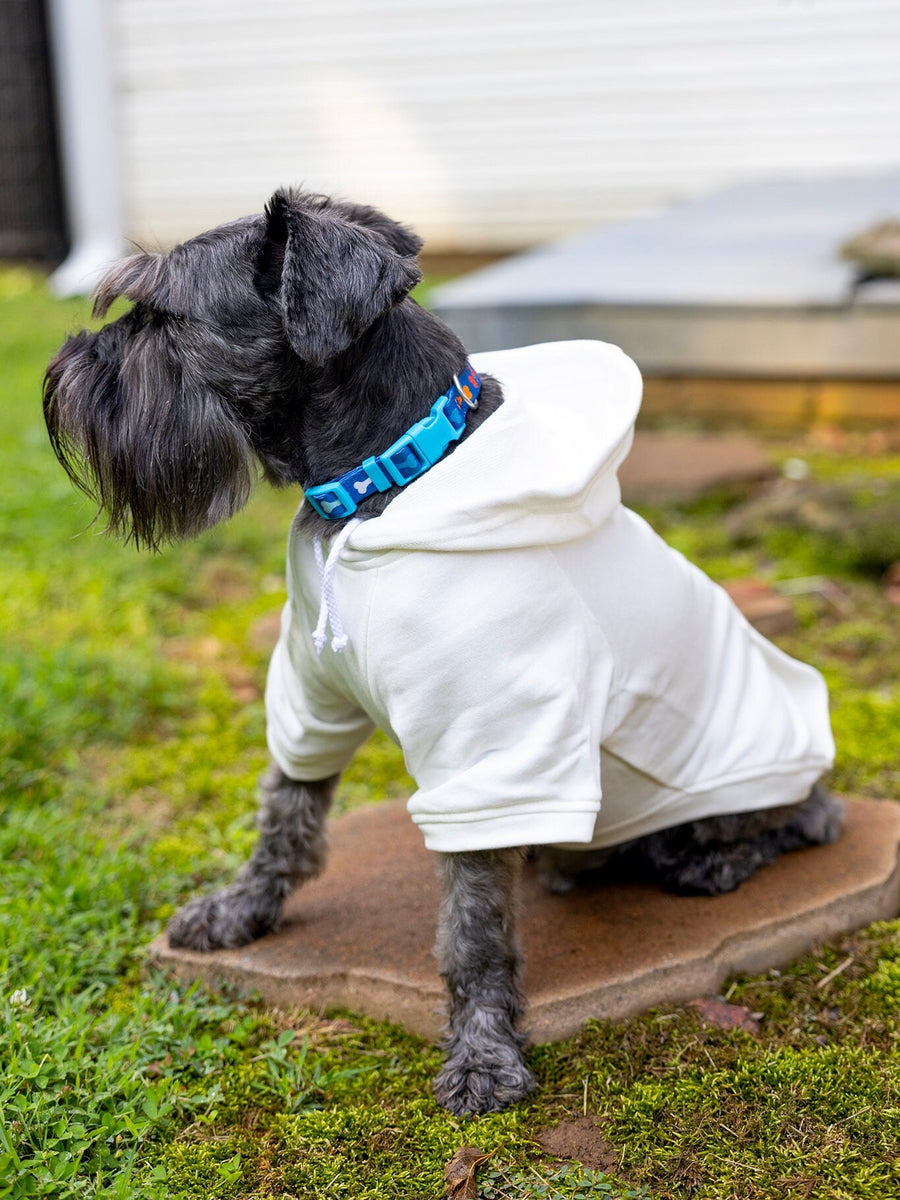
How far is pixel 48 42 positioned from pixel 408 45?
3.68 metres

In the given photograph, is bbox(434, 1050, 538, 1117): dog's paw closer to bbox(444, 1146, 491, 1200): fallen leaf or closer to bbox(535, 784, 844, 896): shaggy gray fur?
bbox(444, 1146, 491, 1200): fallen leaf

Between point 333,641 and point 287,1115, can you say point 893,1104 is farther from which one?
point 333,641

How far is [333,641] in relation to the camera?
7.80ft

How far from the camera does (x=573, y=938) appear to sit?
285 centimetres

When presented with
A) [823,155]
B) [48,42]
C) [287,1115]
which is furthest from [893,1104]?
[48,42]

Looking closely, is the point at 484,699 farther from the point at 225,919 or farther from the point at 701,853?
the point at 225,919

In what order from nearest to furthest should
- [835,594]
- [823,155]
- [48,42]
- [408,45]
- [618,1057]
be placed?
[618,1057], [835,594], [823,155], [408,45], [48,42]

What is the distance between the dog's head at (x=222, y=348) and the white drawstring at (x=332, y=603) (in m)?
0.23

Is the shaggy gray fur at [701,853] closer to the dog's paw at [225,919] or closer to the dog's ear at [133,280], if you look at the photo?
the dog's paw at [225,919]

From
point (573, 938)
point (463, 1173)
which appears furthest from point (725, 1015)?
point (463, 1173)

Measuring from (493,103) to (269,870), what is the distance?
981 centimetres

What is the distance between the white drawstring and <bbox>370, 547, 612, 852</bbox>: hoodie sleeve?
4.1 inches

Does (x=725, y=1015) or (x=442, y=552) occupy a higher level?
(x=442, y=552)

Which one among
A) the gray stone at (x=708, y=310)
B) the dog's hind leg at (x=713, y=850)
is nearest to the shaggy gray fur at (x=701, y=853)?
the dog's hind leg at (x=713, y=850)
